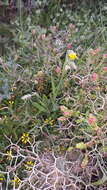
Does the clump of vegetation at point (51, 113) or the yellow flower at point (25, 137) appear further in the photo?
the yellow flower at point (25, 137)

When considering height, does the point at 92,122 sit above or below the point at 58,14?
below

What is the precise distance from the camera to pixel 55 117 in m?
1.87

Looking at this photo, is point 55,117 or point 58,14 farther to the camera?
point 58,14

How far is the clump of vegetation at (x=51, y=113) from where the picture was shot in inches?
63.8

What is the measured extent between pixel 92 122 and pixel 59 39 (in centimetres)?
81

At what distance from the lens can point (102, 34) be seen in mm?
2350

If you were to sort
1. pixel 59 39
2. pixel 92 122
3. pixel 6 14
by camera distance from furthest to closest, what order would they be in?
pixel 6 14 → pixel 59 39 → pixel 92 122

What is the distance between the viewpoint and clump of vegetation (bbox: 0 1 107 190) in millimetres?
1620

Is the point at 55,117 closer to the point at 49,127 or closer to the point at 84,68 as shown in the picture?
the point at 49,127

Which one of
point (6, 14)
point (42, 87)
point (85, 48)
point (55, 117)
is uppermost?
point (6, 14)

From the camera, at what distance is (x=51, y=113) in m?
1.90

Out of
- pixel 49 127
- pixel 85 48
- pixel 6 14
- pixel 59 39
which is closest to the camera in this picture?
pixel 49 127

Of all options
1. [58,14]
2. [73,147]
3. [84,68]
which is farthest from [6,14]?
[73,147]

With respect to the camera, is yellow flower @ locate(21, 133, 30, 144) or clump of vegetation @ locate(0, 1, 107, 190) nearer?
clump of vegetation @ locate(0, 1, 107, 190)
